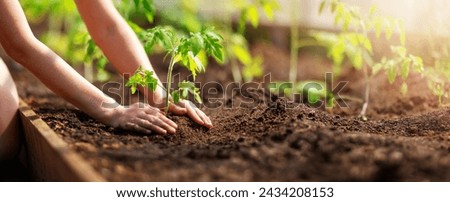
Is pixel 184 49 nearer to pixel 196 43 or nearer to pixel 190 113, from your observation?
pixel 196 43

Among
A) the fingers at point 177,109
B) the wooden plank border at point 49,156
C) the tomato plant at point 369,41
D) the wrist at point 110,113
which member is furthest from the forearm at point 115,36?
the tomato plant at point 369,41

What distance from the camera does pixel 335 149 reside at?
1.62 m

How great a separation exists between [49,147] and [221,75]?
1957 mm

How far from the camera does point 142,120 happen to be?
2086mm

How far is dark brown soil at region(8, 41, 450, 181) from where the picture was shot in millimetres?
1497

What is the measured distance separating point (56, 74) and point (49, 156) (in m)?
0.36

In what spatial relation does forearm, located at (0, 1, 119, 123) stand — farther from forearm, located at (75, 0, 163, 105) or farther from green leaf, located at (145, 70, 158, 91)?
forearm, located at (75, 0, 163, 105)

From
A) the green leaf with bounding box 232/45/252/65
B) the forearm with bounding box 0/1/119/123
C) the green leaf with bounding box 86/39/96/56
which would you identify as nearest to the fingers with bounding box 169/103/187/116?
the forearm with bounding box 0/1/119/123

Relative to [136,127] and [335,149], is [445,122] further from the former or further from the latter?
[136,127]

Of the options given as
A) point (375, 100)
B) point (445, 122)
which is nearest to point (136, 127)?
point (445, 122)

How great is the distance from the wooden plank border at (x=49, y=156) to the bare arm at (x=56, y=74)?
0.15 meters

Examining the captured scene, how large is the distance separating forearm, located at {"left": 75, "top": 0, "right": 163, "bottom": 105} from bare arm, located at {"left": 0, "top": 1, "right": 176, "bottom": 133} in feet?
0.85

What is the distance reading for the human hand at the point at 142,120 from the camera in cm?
208

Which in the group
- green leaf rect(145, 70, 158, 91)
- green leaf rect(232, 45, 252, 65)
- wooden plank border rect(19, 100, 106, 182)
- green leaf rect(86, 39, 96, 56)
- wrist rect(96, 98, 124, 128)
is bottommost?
wooden plank border rect(19, 100, 106, 182)
